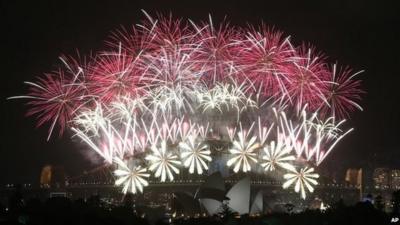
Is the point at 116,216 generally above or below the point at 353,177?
below

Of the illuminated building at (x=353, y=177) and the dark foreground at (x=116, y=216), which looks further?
the illuminated building at (x=353, y=177)

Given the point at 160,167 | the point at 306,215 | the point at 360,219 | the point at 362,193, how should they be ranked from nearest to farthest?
1. the point at 360,219
2. the point at 306,215
3. the point at 160,167
4. the point at 362,193

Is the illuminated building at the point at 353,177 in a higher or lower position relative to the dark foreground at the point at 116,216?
higher

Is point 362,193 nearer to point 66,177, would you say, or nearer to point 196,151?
point 66,177

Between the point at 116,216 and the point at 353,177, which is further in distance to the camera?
the point at 353,177

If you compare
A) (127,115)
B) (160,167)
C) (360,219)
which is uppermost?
(127,115)

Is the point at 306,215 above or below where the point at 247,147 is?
below

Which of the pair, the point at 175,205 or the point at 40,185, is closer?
the point at 175,205

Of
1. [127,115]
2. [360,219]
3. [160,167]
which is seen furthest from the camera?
[160,167]

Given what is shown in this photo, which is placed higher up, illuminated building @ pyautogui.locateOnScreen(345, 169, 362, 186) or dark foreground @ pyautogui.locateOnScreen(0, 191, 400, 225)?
illuminated building @ pyautogui.locateOnScreen(345, 169, 362, 186)

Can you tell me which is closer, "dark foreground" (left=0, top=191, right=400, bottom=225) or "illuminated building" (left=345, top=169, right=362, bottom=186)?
"dark foreground" (left=0, top=191, right=400, bottom=225)

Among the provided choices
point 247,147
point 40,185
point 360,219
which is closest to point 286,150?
point 247,147
